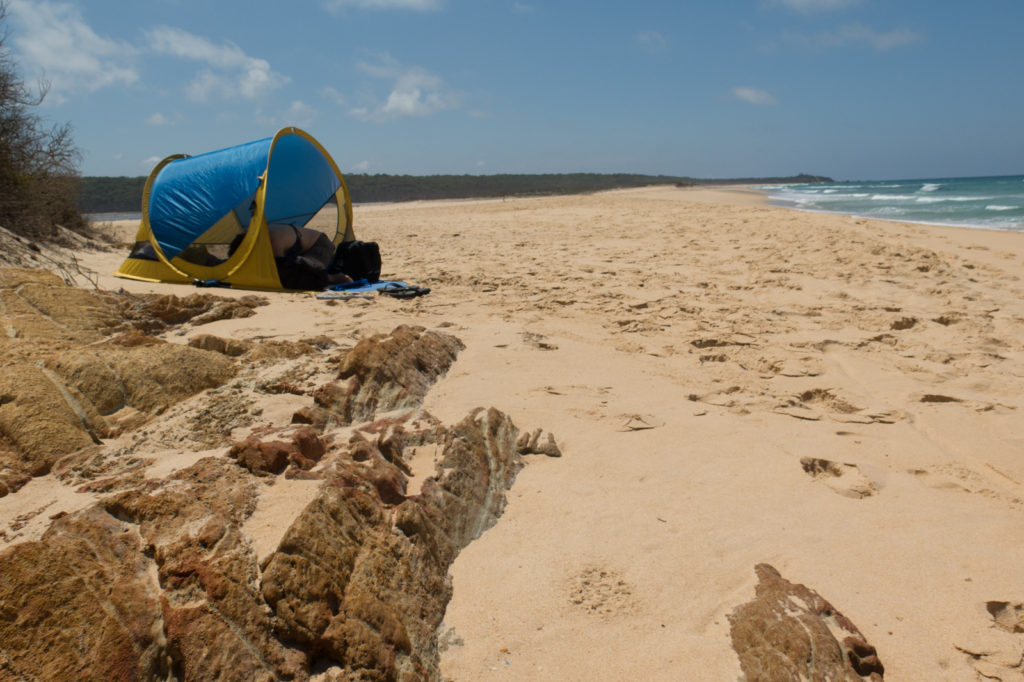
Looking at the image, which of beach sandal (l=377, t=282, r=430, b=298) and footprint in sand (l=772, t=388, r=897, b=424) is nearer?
footprint in sand (l=772, t=388, r=897, b=424)

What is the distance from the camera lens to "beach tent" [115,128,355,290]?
7.79 metres

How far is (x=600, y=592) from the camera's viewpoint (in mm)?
2035

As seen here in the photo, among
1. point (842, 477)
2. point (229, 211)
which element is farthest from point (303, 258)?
point (842, 477)

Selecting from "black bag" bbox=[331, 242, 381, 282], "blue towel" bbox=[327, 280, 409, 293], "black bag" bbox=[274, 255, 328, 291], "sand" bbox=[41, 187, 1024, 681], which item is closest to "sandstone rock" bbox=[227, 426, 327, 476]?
"sand" bbox=[41, 187, 1024, 681]

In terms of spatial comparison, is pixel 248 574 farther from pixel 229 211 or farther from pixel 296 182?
pixel 296 182

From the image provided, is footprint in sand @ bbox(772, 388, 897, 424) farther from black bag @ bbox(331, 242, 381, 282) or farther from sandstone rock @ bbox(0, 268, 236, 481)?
black bag @ bbox(331, 242, 381, 282)

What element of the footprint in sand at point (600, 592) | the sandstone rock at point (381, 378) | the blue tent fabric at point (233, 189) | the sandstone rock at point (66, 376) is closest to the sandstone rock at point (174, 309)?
the sandstone rock at point (66, 376)

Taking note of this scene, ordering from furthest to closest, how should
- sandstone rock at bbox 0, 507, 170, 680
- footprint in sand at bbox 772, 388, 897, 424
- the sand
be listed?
footprint in sand at bbox 772, 388, 897, 424 < the sand < sandstone rock at bbox 0, 507, 170, 680

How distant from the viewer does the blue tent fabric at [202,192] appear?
7.96 m

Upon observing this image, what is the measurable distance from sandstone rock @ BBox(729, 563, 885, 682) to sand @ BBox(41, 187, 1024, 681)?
61 mm

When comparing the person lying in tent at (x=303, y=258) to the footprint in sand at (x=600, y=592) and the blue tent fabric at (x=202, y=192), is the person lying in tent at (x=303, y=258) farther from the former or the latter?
the footprint in sand at (x=600, y=592)

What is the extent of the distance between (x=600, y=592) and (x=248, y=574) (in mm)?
1089

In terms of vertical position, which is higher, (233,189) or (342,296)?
(233,189)

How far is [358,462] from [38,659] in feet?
3.62
